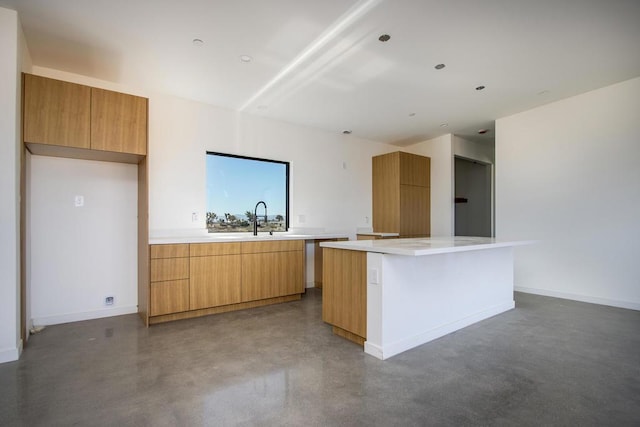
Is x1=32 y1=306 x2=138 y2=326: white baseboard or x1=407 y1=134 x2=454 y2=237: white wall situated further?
x1=407 y1=134 x2=454 y2=237: white wall

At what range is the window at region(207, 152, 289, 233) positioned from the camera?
4184 millimetres

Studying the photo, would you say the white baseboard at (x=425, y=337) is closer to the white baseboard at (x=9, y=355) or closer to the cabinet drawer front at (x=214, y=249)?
the cabinet drawer front at (x=214, y=249)

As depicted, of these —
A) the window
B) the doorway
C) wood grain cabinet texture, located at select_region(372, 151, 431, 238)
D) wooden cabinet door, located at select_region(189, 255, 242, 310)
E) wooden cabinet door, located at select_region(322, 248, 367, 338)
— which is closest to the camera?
wooden cabinet door, located at select_region(322, 248, 367, 338)

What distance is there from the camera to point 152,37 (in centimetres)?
265

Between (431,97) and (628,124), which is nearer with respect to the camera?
(628,124)

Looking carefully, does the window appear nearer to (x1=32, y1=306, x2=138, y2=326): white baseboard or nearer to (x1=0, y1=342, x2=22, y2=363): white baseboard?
(x1=32, y1=306, x2=138, y2=326): white baseboard

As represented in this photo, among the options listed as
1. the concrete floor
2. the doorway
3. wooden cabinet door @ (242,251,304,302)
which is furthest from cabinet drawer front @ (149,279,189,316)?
the doorway

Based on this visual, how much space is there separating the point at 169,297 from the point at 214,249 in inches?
26.6

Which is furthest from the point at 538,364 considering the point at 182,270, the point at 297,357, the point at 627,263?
the point at 182,270

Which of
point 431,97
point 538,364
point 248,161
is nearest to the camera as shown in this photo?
point 538,364

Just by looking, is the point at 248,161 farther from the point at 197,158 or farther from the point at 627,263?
the point at 627,263

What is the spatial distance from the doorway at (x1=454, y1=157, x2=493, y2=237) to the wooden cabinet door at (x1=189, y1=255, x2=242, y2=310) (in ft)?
18.3

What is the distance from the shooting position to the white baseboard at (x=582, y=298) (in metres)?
3.66

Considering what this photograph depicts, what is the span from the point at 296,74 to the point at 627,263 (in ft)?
15.0
